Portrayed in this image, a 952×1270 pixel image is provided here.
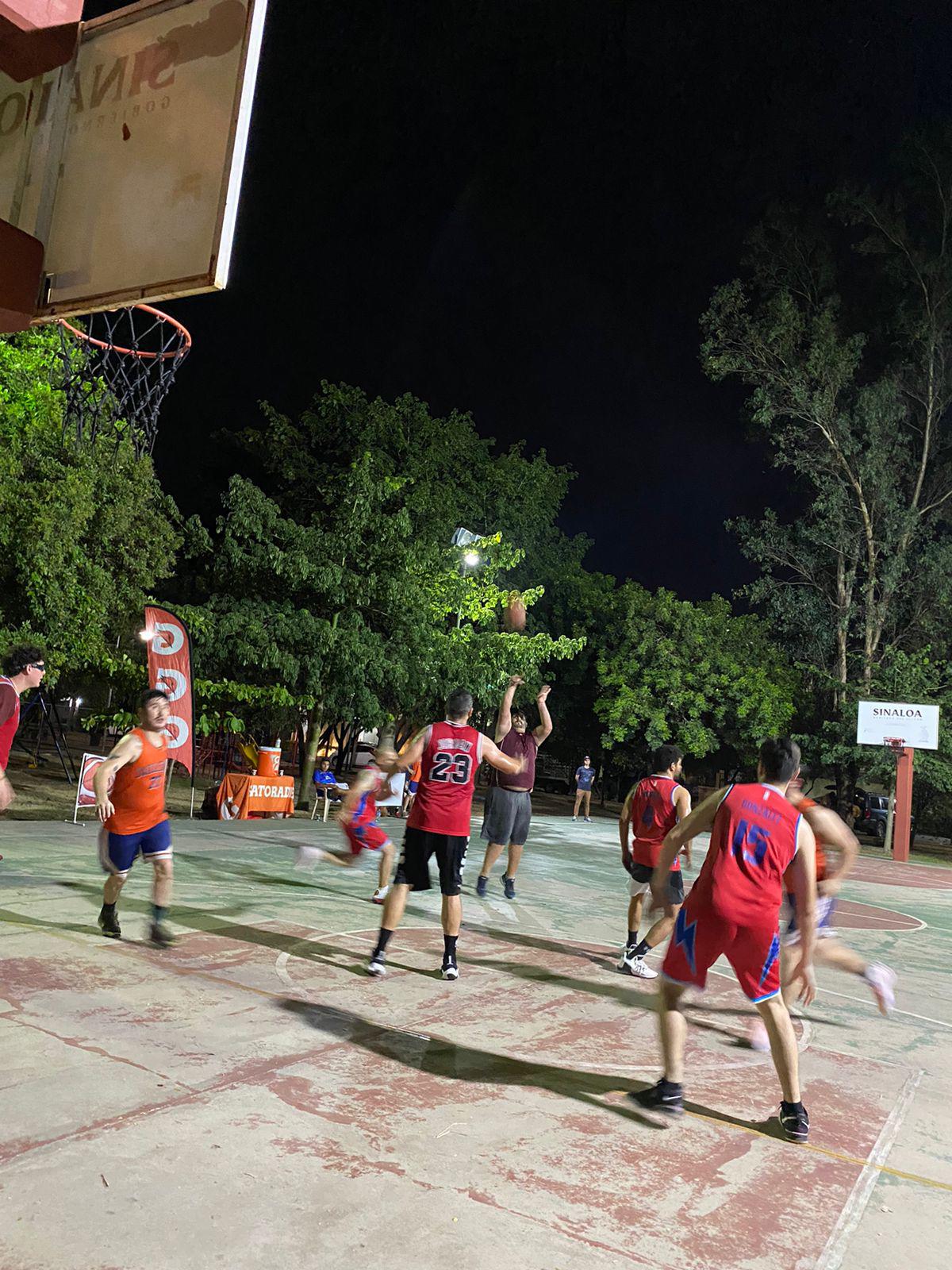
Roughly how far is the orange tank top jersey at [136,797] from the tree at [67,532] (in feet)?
29.7

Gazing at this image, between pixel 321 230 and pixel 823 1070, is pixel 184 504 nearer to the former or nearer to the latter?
pixel 321 230

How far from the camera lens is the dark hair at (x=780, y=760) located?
4.44 m

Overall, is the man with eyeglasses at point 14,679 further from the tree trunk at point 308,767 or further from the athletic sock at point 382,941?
the tree trunk at point 308,767

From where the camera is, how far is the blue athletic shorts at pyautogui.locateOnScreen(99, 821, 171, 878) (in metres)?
6.46

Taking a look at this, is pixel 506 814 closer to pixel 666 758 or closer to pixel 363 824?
pixel 363 824

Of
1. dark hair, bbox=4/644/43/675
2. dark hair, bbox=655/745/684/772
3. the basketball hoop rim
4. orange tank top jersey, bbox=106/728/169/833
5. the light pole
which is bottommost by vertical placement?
orange tank top jersey, bbox=106/728/169/833

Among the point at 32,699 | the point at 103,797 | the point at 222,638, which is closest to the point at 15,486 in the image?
the point at 222,638

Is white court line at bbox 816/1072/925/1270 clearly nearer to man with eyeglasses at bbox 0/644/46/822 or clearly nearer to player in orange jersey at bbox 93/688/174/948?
player in orange jersey at bbox 93/688/174/948

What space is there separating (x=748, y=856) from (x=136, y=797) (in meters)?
4.25

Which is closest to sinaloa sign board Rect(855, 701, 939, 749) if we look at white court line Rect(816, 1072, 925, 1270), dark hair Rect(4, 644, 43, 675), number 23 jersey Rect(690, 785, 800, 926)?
white court line Rect(816, 1072, 925, 1270)

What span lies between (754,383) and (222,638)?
2445 centimetres

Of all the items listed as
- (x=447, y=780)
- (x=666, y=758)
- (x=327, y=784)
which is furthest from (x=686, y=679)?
(x=447, y=780)

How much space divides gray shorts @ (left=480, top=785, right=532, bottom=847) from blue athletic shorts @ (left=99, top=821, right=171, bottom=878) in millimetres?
4369

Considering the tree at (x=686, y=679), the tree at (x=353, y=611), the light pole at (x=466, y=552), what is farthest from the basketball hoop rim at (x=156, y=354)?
the tree at (x=686, y=679)
